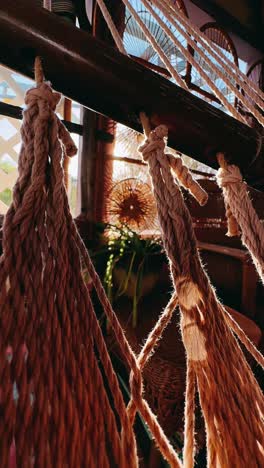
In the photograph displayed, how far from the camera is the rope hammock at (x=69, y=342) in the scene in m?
0.14

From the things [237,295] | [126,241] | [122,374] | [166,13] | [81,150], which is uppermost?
[81,150]

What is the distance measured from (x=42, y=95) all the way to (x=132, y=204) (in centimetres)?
129

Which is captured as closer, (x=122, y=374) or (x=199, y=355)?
(x=199, y=355)

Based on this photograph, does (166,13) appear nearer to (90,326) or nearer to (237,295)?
(90,326)

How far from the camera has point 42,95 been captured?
0.18 m

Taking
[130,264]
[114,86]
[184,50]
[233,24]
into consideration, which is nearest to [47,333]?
[114,86]

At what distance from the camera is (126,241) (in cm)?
110

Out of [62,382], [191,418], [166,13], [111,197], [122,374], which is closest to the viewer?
[62,382]

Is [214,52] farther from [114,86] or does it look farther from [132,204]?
[132,204]

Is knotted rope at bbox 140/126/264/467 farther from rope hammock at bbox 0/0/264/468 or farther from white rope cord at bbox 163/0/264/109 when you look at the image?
white rope cord at bbox 163/0/264/109

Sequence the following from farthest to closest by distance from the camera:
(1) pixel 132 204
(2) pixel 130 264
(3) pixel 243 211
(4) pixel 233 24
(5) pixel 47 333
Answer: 1. (4) pixel 233 24
2. (1) pixel 132 204
3. (2) pixel 130 264
4. (3) pixel 243 211
5. (5) pixel 47 333

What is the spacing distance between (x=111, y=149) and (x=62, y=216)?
1436 millimetres

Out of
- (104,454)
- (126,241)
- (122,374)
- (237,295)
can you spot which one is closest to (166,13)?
(104,454)

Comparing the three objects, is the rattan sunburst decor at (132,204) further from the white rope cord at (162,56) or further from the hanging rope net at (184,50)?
the white rope cord at (162,56)
